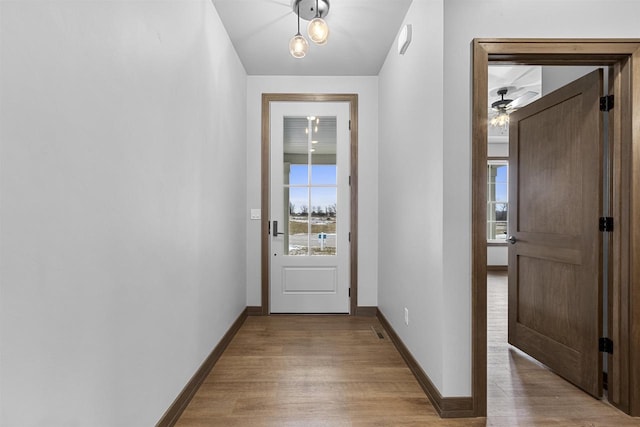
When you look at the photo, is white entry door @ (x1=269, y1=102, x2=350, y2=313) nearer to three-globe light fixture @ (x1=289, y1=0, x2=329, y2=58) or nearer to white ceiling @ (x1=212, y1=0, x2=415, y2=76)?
white ceiling @ (x1=212, y1=0, x2=415, y2=76)

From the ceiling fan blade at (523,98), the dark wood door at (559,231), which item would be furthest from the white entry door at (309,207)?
the ceiling fan blade at (523,98)

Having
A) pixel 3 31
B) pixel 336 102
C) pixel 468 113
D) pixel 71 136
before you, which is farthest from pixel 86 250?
pixel 336 102

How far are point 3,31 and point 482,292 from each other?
218 cm

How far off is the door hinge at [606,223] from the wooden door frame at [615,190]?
3 cm

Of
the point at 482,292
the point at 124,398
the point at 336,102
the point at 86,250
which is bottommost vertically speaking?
the point at 124,398

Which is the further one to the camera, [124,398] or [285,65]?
[285,65]

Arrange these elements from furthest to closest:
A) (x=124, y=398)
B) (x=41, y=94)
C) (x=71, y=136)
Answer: (x=124, y=398) < (x=71, y=136) < (x=41, y=94)

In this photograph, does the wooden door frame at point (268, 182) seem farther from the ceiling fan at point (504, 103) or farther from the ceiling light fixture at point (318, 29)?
the ceiling fan at point (504, 103)

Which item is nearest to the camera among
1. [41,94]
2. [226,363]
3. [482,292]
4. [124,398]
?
[41,94]

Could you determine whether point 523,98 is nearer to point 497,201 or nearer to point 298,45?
point 497,201

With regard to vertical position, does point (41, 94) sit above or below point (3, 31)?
below

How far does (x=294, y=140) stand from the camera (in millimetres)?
3832

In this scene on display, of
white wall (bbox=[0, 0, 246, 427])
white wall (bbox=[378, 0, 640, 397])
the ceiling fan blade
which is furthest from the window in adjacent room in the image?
white wall (bbox=[0, 0, 246, 427])

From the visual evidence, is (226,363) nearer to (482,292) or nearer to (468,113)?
(482,292)
